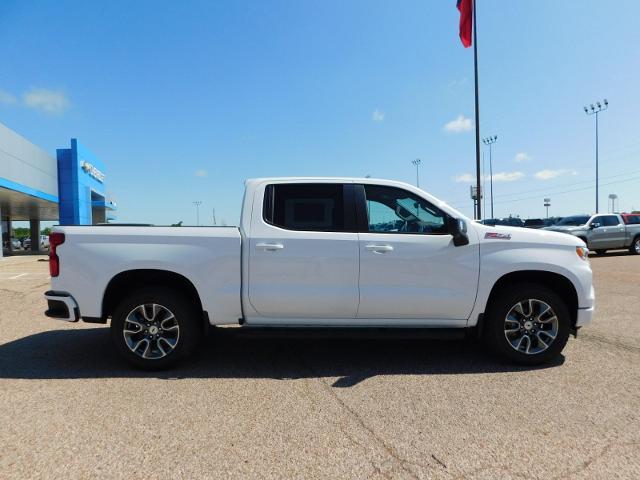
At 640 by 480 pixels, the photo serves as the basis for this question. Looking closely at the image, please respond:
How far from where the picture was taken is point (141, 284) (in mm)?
4328

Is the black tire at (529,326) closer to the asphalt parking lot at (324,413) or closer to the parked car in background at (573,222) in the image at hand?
the asphalt parking lot at (324,413)

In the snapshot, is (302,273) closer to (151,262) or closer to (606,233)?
(151,262)

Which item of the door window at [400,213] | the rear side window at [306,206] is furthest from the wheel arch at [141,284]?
the door window at [400,213]

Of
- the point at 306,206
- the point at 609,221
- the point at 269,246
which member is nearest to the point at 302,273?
the point at 269,246

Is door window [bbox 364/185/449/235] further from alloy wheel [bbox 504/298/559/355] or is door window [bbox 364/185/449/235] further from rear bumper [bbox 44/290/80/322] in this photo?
→ rear bumper [bbox 44/290/80/322]

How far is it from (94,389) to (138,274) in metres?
1.13

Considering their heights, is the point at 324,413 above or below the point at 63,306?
below

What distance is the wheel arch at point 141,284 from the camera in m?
4.23

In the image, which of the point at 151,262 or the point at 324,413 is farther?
the point at 151,262

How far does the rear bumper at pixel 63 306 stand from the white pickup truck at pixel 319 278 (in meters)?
0.01

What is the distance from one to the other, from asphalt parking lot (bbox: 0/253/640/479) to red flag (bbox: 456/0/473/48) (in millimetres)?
15139

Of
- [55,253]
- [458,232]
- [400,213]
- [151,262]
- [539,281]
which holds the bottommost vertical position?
[539,281]

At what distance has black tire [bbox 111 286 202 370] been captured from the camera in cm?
417

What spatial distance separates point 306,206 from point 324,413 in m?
2.08
